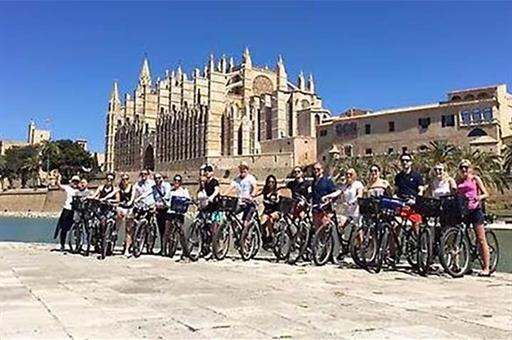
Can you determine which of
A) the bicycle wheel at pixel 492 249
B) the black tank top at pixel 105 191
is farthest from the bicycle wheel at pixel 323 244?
the black tank top at pixel 105 191

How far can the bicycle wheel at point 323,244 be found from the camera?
31.4 ft

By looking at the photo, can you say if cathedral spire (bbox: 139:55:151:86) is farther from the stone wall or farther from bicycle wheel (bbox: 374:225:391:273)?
bicycle wheel (bbox: 374:225:391:273)

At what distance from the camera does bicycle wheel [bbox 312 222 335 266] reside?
31.4 ft

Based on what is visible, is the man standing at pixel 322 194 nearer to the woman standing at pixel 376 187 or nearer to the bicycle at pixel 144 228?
the woman standing at pixel 376 187

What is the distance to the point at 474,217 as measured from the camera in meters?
8.50

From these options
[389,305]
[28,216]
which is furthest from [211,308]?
[28,216]

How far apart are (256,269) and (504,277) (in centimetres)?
378

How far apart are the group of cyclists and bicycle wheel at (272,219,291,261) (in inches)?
0.7

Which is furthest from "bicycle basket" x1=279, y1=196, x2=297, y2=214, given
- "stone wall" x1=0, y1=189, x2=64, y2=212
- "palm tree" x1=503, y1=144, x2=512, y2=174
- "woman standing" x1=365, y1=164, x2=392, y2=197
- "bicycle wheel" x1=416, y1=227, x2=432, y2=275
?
"stone wall" x1=0, y1=189, x2=64, y2=212

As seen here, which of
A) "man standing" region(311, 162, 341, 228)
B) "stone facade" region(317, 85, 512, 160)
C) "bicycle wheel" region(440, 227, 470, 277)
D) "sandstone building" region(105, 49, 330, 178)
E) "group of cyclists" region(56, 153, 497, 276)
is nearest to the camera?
"bicycle wheel" region(440, 227, 470, 277)

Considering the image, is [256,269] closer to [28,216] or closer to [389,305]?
[389,305]

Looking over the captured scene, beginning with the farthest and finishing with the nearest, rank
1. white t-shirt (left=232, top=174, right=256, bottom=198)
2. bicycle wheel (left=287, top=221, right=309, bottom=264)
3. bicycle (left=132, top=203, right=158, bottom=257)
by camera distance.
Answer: bicycle (left=132, top=203, right=158, bottom=257) < white t-shirt (left=232, top=174, right=256, bottom=198) < bicycle wheel (left=287, top=221, right=309, bottom=264)

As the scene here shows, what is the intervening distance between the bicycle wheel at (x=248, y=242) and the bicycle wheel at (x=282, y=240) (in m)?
0.43

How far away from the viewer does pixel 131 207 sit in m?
11.7
